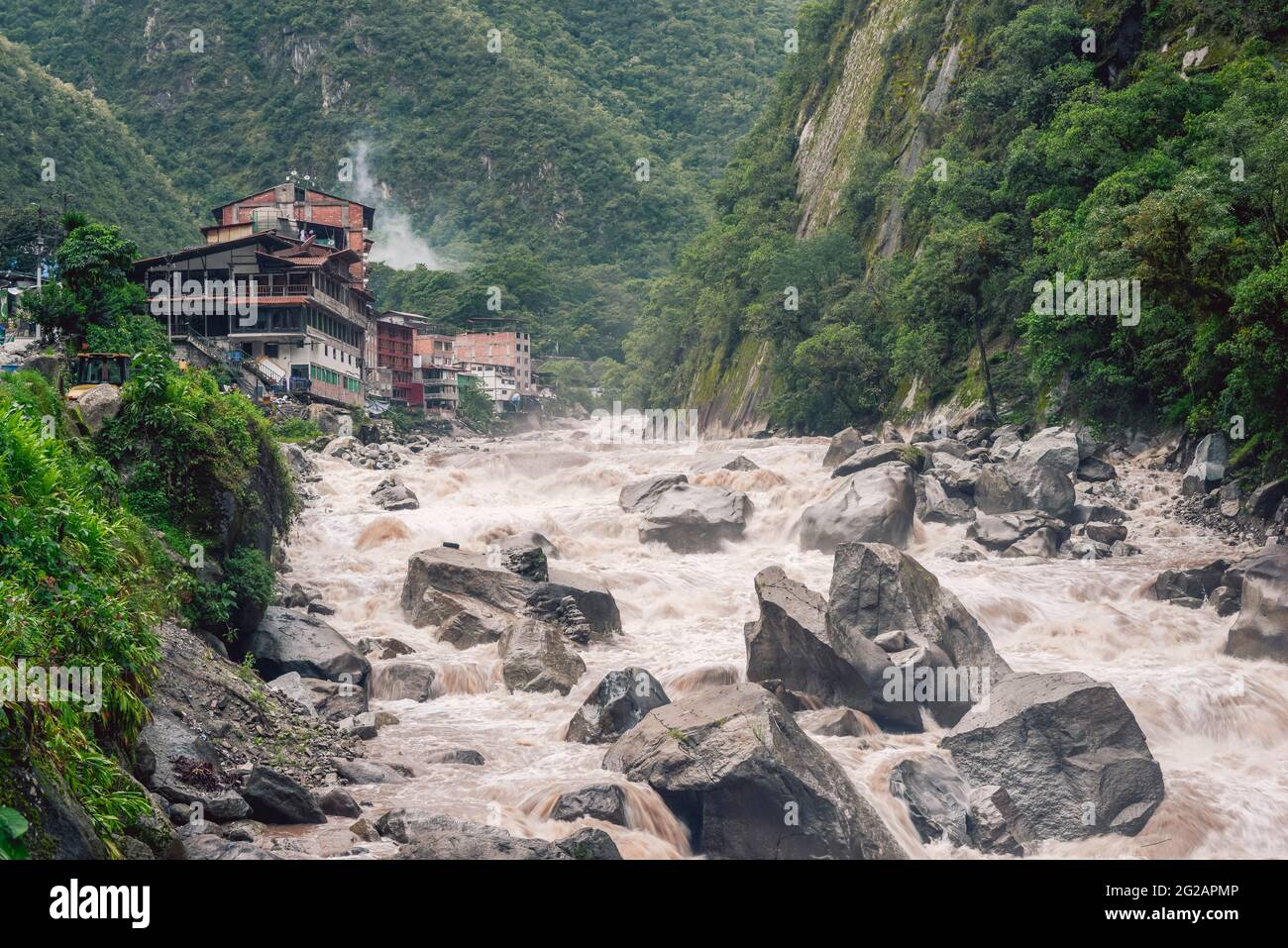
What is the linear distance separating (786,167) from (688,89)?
3738 inches

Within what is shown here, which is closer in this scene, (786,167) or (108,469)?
(108,469)

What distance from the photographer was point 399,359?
6981cm

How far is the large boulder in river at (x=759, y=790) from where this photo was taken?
42.6ft

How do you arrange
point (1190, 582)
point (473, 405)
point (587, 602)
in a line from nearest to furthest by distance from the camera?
point (1190, 582), point (587, 602), point (473, 405)

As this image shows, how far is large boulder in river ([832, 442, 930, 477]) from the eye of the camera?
110ft

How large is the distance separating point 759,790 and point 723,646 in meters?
9.68

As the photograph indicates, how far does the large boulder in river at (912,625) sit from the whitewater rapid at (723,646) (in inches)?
50.2

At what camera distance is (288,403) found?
49281mm

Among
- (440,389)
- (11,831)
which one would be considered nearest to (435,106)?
(440,389)

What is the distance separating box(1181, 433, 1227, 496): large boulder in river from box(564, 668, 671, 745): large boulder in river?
17.8 m

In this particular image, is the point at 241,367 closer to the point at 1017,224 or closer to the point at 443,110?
the point at 1017,224

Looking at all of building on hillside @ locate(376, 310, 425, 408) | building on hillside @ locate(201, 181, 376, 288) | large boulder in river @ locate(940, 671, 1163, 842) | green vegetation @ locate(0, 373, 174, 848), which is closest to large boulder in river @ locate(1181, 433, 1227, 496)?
large boulder in river @ locate(940, 671, 1163, 842)

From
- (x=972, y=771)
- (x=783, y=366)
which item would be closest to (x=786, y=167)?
(x=783, y=366)

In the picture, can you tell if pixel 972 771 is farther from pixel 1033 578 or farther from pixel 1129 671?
pixel 1033 578
